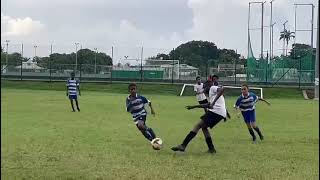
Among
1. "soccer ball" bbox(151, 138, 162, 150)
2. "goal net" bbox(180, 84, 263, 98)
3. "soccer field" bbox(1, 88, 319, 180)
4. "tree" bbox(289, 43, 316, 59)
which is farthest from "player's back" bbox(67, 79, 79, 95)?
"tree" bbox(289, 43, 316, 59)

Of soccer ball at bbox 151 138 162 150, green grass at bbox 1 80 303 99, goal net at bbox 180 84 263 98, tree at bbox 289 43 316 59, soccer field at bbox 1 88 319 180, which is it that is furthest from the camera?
tree at bbox 289 43 316 59

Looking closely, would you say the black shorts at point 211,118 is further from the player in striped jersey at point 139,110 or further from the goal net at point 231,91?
the goal net at point 231,91

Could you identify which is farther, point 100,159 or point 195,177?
point 100,159

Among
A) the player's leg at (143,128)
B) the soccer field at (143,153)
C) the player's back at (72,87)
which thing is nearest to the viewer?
the soccer field at (143,153)

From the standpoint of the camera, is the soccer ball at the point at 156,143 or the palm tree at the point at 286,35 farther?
the palm tree at the point at 286,35

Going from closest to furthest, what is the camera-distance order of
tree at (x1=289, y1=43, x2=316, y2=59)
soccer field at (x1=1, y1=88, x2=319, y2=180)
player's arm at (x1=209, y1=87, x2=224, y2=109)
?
soccer field at (x1=1, y1=88, x2=319, y2=180) → player's arm at (x1=209, y1=87, x2=224, y2=109) → tree at (x1=289, y1=43, x2=316, y2=59)

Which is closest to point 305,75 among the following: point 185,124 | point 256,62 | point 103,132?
point 256,62

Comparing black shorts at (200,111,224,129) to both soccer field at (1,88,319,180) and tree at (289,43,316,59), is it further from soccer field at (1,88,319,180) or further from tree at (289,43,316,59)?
tree at (289,43,316,59)

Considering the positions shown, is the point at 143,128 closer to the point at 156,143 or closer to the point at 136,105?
the point at 136,105

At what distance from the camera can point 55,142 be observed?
513 inches

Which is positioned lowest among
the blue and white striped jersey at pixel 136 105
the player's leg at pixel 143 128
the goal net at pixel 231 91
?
the goal net at pixel 231 91

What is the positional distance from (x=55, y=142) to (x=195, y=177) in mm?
5252

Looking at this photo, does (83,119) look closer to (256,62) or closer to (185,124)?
(185,124)

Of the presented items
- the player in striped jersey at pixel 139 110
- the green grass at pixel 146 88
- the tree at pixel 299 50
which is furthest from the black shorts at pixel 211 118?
the tree at pixel 299 50
